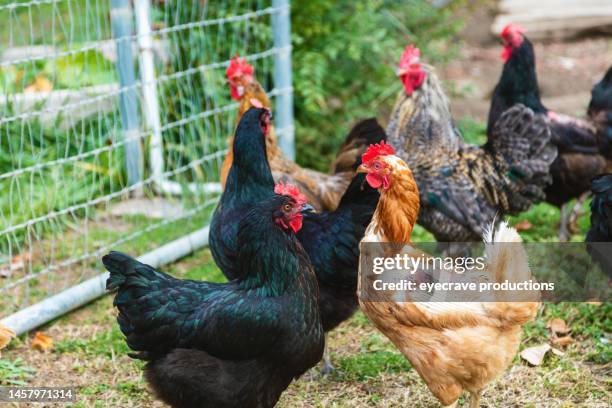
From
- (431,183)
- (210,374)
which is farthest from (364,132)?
(210,374)

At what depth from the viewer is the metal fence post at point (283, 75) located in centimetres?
642

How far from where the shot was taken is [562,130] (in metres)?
5.77

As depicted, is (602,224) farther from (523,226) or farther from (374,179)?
(523,226)

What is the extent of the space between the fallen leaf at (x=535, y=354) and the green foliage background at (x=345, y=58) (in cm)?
324

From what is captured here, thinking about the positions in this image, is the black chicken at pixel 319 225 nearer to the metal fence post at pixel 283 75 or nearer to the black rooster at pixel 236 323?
the black rooster at pixel 236 323

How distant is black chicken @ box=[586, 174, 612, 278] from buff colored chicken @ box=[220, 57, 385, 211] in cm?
136

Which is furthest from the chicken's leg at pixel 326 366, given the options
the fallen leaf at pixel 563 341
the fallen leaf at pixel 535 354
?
the fallen leaf at pixel 563 341

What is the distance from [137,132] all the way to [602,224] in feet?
11.8

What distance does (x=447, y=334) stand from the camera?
135 inches

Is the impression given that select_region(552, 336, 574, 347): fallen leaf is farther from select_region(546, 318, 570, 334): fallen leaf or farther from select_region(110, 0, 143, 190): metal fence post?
select_region(110, 0, 143, 190): metal fence post

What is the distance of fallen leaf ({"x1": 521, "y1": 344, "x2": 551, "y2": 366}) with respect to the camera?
4362 millimetres

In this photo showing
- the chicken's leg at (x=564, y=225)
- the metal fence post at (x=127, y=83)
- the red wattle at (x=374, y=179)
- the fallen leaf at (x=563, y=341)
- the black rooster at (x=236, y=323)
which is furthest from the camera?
the chicken's leg at (x=564, y=225)

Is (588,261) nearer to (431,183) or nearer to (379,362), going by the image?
(431,183)

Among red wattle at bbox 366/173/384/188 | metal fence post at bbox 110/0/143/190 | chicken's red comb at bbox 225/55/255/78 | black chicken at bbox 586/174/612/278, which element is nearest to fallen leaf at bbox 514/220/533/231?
black chicken at bbox 586/174/612/278
